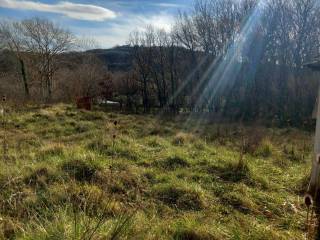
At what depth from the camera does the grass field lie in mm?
3590

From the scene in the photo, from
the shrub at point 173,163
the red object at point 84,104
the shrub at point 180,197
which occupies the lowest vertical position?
the shrub at point 180,197

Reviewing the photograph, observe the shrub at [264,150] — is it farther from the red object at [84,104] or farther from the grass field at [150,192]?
the red object at [84,104]

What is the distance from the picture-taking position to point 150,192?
218 inches

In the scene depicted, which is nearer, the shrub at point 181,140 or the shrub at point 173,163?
the shrub at point 173,163

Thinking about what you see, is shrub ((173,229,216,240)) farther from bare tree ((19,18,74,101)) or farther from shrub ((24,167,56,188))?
bare tree ((19,18,74,101))

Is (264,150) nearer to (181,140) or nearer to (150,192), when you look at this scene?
(181,140)

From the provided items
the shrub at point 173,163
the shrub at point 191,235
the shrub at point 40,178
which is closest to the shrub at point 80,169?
the shrub at point 40,178

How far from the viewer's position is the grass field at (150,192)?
11.8 feet

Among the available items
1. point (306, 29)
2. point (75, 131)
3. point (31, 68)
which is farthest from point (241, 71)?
point (31, 68)

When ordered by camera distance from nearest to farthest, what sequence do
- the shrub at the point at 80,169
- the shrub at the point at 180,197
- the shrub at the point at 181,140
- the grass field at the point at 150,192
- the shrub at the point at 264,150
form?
the grass field at the point at 150,192 → the shrub at the point at 180,197 → the shrub at the point at 80,169 → the shrub at the point at 264,150 → the shrub at the point at 181,140

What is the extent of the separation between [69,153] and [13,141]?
3265mm

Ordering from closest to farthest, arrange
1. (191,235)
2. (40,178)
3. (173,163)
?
1. (191,235)
2. (40,178)
3. (173,163)

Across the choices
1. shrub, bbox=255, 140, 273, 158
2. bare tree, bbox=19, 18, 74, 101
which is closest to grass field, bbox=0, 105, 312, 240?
shrub, bbox=255, 140, 273, 158

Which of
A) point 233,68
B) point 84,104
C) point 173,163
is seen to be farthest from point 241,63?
point 173,163
